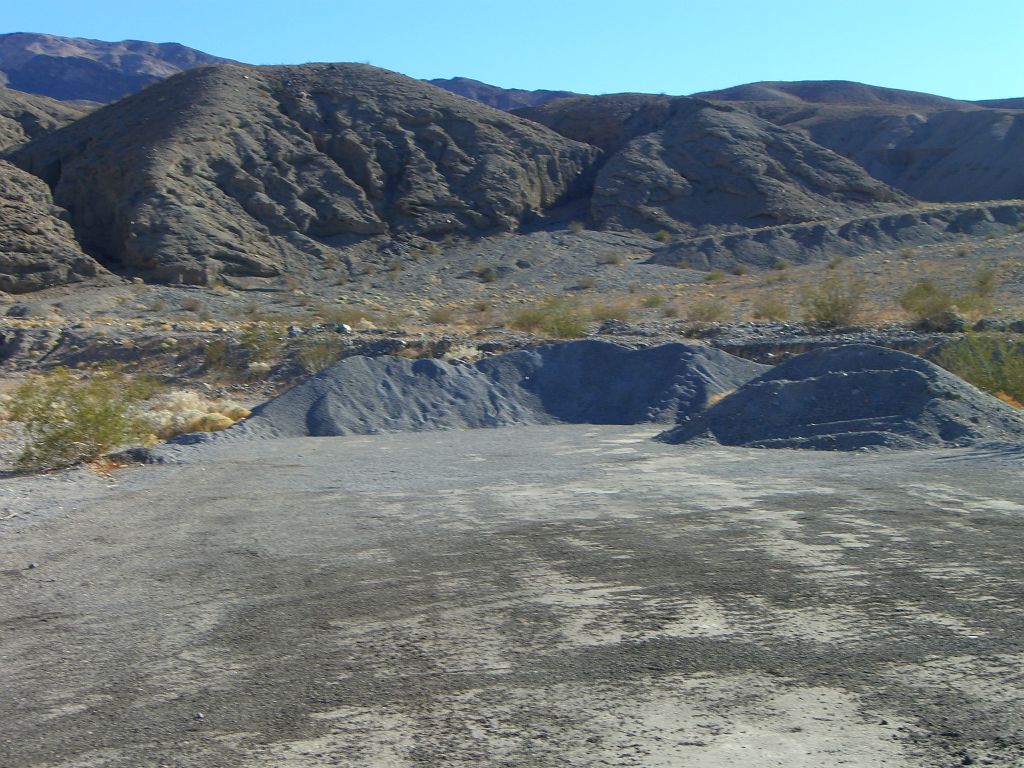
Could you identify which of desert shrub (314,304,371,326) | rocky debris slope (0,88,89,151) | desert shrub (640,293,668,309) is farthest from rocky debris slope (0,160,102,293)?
desert shrub (640,293,668,309)

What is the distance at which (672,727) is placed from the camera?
5.42m

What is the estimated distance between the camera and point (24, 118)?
200 feet

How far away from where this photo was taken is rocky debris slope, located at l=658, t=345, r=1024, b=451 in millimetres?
15414

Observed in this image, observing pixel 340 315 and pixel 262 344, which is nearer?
pixel 262 344

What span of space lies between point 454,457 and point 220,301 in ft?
96.5

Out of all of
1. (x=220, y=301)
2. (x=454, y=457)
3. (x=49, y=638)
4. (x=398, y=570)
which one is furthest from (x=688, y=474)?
(x=220, y=301)

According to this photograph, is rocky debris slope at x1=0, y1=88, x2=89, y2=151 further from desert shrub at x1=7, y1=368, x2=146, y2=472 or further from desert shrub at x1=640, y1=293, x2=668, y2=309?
desert shrub at x1=7, y1=368, x2=146, y2=472

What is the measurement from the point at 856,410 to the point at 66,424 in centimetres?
1095

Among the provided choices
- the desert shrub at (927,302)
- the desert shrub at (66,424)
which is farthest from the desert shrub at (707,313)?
the desert shrub at (66,424)

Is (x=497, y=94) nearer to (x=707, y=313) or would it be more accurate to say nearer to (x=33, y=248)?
(x=33, y=248)

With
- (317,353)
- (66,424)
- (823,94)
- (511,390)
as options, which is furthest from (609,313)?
(823,94)

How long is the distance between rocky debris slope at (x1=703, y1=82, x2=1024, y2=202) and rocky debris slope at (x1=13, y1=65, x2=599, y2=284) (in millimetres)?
25188

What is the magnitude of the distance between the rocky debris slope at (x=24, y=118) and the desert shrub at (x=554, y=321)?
36.7 m

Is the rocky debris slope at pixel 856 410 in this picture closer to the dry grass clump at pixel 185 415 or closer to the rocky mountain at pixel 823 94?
the dry grass clump at pixel 185 415
